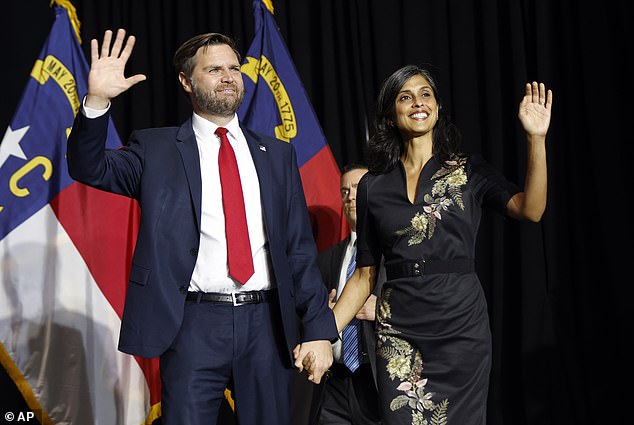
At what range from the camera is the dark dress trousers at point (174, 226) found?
2068 millimetres

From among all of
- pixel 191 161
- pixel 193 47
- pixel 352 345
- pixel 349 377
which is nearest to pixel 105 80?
pixel 191 161

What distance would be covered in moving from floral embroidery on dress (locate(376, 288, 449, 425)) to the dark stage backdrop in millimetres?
1391

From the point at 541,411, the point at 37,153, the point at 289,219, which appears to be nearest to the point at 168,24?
the point at 37,153

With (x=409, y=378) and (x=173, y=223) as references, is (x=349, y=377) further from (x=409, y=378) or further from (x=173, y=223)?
(x=173, y=223)

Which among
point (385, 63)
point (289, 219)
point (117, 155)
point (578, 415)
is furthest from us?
point (385, 63)

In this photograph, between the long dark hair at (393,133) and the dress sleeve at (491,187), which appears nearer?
the dress sleeve at (491,187)

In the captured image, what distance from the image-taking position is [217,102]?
2283mm

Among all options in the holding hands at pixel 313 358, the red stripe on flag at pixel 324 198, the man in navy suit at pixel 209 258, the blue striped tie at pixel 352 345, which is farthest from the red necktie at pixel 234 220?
the red stripe on flag at pixel 324 198

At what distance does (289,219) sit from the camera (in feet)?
7.64

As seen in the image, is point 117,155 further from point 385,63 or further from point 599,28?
point 599,28

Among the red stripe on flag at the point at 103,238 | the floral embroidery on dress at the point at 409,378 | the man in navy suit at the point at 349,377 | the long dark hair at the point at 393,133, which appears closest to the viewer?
the floral embroidery on dress at the point at 409,378

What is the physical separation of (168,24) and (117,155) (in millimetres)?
2445

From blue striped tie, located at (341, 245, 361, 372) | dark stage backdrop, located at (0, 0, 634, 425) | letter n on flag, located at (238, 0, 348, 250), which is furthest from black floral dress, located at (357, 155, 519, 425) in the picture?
letter n on flag, located at (238, 0, 348, 250)

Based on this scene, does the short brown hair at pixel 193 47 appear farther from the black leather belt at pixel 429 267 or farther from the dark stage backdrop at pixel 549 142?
the dark stage backdrop at pixel 549 142
